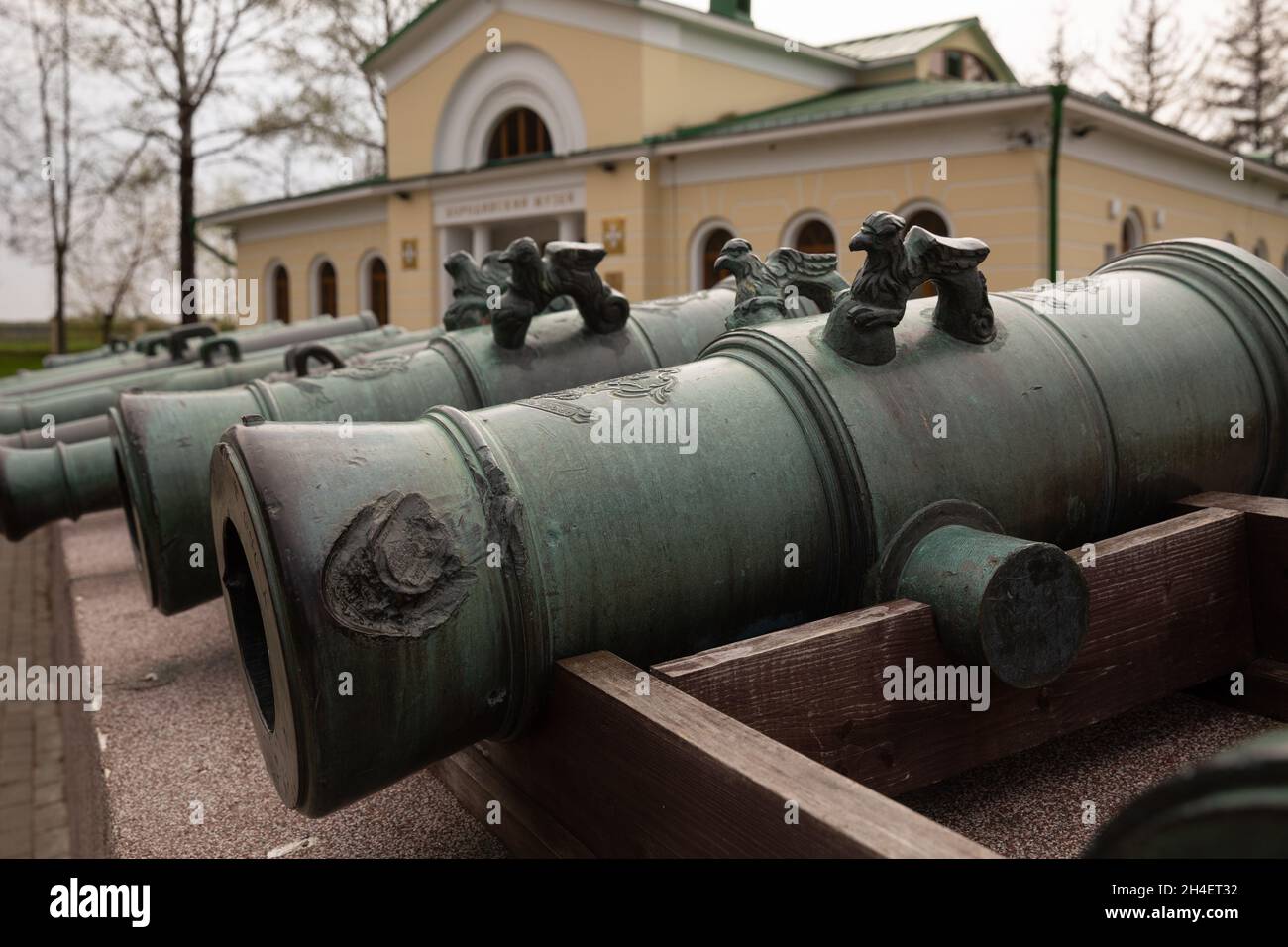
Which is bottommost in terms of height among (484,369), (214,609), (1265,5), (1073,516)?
(214,609)

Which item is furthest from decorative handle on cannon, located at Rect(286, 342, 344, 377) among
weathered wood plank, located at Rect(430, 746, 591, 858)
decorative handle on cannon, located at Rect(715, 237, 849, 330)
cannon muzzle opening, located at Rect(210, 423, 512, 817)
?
cannon muzzle opening, located at Rect(210, 423, 512, 817)

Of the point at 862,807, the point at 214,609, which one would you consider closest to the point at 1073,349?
the point at 862,807

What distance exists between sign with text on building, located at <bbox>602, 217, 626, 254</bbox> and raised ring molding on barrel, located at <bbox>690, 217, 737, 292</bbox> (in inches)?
46.3

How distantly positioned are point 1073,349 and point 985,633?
842 millimetres

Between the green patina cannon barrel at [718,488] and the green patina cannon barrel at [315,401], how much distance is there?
1128 millimetres

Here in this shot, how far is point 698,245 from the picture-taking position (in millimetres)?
17000

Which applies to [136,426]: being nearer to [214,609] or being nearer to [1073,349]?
[214,609]

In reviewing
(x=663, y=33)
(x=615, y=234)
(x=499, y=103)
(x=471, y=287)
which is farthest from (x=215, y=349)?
(x=499, y=103)

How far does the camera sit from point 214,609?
17.5 feet

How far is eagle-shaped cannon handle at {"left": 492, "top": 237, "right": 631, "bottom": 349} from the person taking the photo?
3.29m

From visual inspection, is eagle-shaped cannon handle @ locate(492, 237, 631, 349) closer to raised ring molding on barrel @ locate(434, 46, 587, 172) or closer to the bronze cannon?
the bronze cannon

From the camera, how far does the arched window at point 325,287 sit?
85.5 ft

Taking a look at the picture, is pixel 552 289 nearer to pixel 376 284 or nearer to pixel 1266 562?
pixel 1266 562
